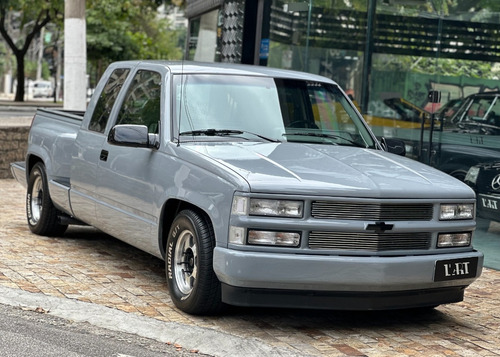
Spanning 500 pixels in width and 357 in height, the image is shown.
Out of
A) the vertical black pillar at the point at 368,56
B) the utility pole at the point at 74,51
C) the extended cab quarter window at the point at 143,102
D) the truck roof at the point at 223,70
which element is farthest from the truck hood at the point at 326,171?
the utility pole at the point at 74,51

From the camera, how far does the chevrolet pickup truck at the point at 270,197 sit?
6.11 meters

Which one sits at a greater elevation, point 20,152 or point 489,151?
point 489,151

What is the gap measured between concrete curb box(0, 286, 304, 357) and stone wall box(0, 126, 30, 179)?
28.9 ft

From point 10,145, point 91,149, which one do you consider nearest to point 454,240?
point 91,149

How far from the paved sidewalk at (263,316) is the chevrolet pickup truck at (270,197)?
0.23 metres

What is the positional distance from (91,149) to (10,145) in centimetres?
751

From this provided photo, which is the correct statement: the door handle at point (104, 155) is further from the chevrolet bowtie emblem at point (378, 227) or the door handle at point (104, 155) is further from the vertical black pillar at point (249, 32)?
the vertical black pillar at point (249, 32)

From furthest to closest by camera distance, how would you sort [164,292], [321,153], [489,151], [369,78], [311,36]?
1. [311,36]
2. [369,78]
3. [489,151]
4. [164,292]
5. [321,153]

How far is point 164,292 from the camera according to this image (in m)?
7.43

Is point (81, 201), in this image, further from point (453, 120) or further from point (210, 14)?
point (210, 14)

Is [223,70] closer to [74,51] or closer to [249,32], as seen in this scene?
[249,32]

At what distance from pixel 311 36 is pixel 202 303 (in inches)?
307

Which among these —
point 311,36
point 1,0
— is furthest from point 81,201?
point 1,0

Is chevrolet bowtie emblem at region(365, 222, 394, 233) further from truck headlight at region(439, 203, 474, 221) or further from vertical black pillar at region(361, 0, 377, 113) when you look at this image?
vertical black pillar at region(361, 0, 377, 113)
